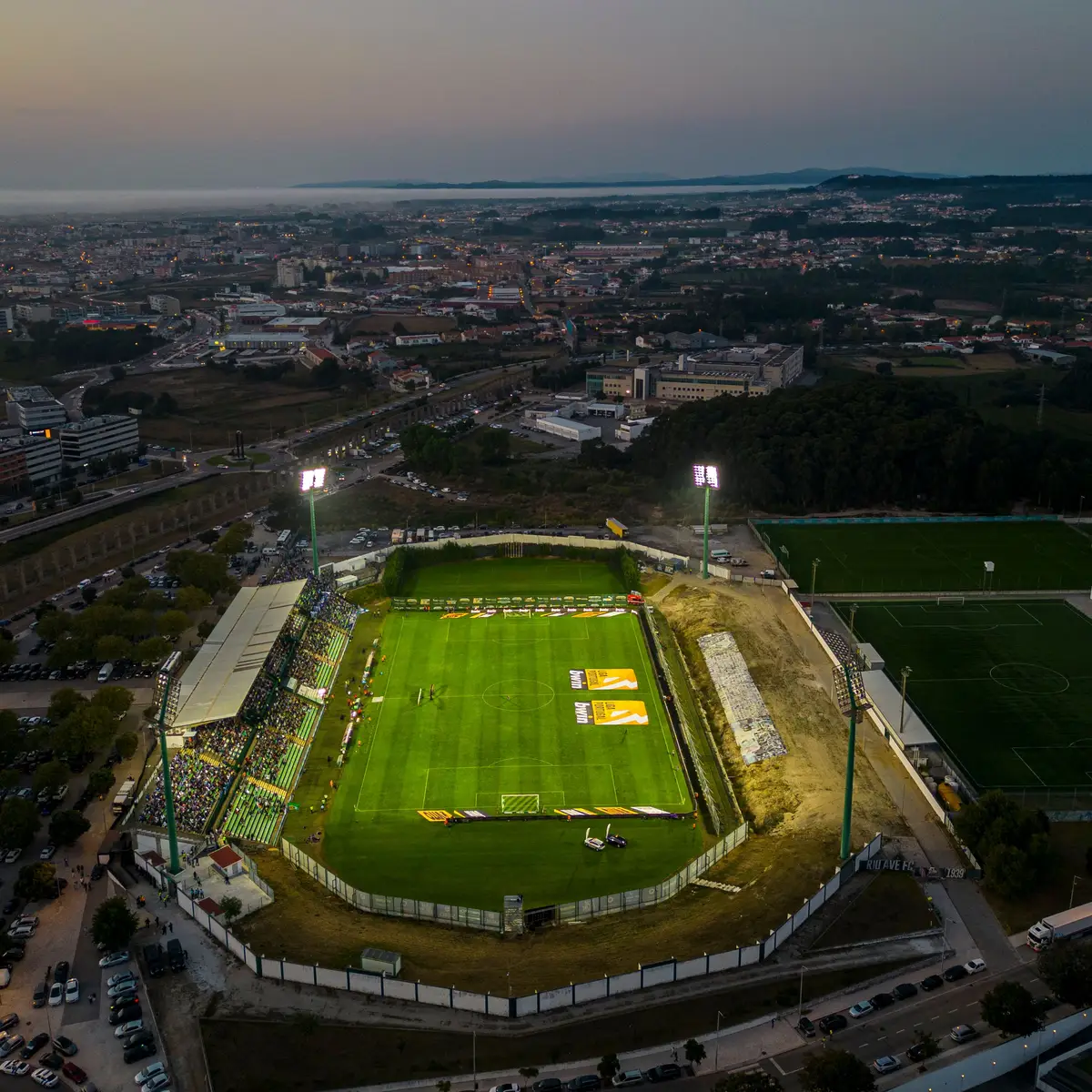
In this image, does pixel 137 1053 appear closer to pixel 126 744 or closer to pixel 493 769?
pixel 126 744

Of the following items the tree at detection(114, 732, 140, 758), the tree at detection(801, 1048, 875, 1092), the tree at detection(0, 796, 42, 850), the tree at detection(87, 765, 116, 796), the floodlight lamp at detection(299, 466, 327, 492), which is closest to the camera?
the tree at detection(801, 1048, 875, 1092)

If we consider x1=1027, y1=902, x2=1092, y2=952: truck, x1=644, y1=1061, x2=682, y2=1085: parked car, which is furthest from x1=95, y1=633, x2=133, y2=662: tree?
x1=1027, y1=902, x2=1092, y2=952: truck

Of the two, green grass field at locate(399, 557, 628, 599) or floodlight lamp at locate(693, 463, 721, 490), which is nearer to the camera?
floodlight lamp at locate(693, 463, 721, 490)

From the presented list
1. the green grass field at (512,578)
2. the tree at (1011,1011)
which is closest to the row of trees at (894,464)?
the green grass field at (512,578)

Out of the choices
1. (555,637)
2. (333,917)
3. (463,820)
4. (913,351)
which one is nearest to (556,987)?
(333,917)

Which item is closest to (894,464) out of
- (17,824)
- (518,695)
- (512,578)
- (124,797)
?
(512,578)

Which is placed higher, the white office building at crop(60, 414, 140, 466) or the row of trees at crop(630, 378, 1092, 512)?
the row of trees at crop(630, 378, 1092, 512)

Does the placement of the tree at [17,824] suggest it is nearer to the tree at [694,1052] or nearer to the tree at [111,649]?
the tree at [111,649]

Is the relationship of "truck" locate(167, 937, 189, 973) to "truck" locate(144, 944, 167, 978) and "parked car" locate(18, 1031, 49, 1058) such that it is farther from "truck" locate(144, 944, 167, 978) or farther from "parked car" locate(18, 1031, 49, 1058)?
"parked car" locate(18, 1031, 49, 1058)
